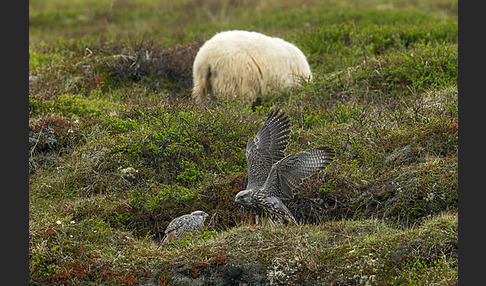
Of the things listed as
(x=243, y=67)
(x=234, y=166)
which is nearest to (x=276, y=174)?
(x=234, y=166)

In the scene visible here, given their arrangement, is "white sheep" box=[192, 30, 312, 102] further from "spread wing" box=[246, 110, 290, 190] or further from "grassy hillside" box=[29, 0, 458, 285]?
"spread wing" box=[246, 110, 290, 190]

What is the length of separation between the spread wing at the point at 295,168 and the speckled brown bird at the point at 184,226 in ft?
2.52

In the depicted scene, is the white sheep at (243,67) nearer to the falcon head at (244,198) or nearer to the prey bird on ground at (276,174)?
the prey bird on ground at (276,174)

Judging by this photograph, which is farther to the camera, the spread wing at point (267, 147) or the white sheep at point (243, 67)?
the white sheep at point (243, 67)

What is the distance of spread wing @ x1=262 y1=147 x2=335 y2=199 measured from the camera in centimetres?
630

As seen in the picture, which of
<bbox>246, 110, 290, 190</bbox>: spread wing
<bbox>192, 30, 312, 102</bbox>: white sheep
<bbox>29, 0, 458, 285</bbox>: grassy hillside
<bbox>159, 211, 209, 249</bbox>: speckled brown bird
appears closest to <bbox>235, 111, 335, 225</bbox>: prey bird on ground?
<bbox>246, 110, 290, 190</bbox>: spread wing

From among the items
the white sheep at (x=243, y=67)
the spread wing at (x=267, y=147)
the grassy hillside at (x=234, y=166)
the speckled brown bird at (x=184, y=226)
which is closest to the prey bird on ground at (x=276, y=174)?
the spread wing at (x=267, y=147)

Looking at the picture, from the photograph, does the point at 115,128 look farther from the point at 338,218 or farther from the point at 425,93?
the point at 425,93

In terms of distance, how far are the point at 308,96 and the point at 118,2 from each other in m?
14.6

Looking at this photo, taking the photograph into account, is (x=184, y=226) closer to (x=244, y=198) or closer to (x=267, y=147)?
(x=244, y=198)

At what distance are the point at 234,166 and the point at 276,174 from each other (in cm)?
154

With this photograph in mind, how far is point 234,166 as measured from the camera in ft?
25.9

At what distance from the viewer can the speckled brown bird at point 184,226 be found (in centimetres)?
638

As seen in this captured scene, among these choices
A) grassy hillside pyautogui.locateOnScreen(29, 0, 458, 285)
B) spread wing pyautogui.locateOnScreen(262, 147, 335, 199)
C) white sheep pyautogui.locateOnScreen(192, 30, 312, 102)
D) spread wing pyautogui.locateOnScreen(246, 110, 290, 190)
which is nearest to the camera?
grassy hillside pyautogui.locateOnScreen(29, 0, 458, 285)
